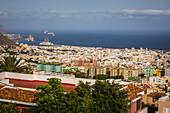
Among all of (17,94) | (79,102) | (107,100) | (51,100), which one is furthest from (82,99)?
(17,94)

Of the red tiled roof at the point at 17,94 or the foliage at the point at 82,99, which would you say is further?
the red tiled roof at the point at 17,94

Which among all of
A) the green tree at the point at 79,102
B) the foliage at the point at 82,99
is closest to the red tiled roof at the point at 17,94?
the foliage at the point at 82,99

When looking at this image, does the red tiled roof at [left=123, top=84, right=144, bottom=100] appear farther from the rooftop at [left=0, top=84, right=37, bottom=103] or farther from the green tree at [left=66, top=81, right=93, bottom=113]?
the rooftop at [left=0, top=84, right=37, bottom=103]

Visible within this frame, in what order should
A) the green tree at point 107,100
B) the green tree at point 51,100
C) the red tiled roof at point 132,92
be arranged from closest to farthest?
1. the green tree at point 51,100
2. the green tree at point 107,100
3. the red tiled roof at point 132,92

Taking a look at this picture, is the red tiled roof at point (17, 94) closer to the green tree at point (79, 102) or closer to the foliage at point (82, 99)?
the foliage at point (82, 99)

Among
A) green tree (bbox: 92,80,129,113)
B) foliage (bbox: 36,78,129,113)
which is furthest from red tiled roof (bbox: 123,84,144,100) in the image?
green tree (bbox: 92,80,129,113)

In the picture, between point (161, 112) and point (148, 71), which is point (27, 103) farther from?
point (148, 71)

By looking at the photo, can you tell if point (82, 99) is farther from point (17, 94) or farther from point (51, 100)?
point (17, 94)

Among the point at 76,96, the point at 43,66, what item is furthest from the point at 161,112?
the point at 43,66
